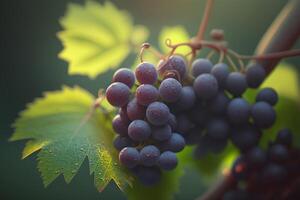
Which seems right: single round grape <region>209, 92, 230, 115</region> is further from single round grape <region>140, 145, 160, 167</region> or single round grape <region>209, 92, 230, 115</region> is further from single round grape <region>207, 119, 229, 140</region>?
single round grape <region>140, 145, 160, 167</region>

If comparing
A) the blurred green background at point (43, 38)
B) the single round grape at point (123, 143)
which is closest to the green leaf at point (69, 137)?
the single round grape at point (123, 143)

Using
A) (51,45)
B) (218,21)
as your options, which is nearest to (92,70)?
(218,21)

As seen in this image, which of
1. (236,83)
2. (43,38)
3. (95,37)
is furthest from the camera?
(43,38)

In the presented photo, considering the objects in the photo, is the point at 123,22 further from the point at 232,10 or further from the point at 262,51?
the point at 232,10

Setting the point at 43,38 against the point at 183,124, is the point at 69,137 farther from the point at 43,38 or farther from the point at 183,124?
the point at 43,38

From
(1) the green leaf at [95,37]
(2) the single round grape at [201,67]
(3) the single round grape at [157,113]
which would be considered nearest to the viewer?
(3) the single round grape at [157,113]

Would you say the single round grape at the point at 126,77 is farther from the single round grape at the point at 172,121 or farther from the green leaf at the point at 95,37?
the green leaf at the point at 95,37

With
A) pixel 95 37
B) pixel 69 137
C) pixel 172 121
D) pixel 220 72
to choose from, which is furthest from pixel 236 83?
pixel 95 37
